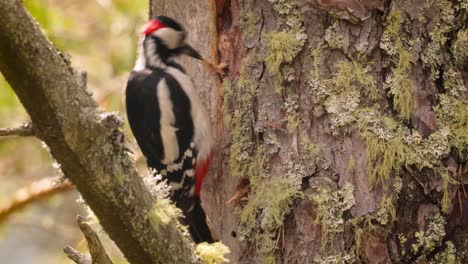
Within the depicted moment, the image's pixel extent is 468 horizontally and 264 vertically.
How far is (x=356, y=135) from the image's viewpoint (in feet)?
9.46

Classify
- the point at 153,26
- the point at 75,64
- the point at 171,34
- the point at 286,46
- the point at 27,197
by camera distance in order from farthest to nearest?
the point at 75,64 → the point at 27,197 → the point at 153,26 → the point at 171,34 → the point at 286,46

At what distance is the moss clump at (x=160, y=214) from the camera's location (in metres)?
2.15

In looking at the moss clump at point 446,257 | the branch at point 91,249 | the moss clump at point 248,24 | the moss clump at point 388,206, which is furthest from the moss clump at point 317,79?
the branch at point 91,249

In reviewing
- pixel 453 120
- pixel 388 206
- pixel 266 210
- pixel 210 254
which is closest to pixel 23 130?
pixel 210 254

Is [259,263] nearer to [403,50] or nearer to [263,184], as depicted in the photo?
[263,184]

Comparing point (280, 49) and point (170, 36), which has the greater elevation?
Result: point (170, 36)

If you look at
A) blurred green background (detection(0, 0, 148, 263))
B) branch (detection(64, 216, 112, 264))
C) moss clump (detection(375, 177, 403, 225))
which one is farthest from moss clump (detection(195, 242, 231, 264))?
blurred green background (detection(0, 0, 148, 263))

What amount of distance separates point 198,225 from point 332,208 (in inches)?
25.8

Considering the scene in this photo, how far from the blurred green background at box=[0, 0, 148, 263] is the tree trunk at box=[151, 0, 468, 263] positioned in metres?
1.21

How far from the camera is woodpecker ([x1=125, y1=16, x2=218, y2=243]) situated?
3424mm

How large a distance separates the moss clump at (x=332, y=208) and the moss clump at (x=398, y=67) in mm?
330

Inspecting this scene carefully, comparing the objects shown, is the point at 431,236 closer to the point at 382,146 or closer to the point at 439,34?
the point at 382,146

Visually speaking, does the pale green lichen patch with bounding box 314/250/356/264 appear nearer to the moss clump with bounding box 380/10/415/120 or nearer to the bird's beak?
the moss clump with bounding box 380/10/415/120

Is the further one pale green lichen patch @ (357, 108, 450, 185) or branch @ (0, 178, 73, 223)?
branch @ (0, 178, 73, 223)
